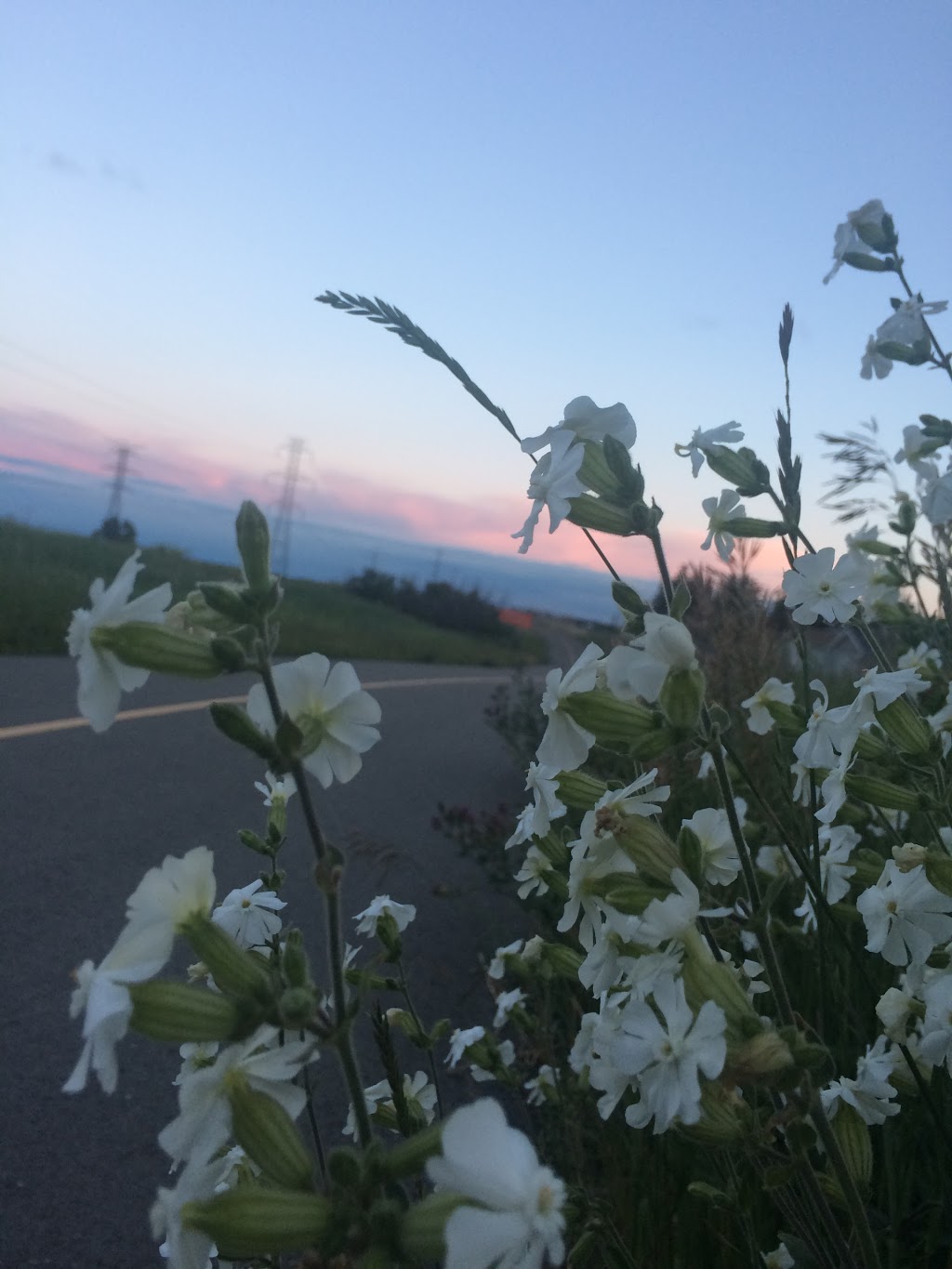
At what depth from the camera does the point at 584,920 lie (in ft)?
3.52

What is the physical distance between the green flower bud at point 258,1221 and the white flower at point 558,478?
2.21 ft

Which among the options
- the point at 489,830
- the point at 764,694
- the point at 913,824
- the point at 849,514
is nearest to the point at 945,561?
the point at 849,514

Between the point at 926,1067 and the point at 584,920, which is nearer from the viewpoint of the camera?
the point at 584,920

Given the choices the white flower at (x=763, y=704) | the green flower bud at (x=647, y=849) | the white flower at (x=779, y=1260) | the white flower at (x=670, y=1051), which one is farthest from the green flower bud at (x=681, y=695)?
the white flower at (x=779, y=1260)

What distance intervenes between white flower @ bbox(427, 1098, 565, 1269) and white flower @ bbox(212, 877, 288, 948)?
65 cm

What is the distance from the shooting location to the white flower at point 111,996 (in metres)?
0.68

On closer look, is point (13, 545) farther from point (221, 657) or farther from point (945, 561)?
point (221, 657)

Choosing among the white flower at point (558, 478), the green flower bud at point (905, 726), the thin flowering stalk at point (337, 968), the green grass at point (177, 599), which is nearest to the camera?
the thin flowering stalk at point (337, 968)

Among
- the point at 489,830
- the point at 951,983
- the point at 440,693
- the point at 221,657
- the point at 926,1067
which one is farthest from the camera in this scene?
the point at 440,693

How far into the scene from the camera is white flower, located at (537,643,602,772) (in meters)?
1.07

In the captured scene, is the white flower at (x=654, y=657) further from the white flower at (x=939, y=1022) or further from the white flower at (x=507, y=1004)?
the white flower at (x=507, y=1004)

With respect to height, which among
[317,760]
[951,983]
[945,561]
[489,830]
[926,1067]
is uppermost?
[945,561]

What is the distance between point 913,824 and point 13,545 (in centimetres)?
1446

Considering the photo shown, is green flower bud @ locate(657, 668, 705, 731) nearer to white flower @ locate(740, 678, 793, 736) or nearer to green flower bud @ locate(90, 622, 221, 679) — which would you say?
green flower bud @ locate(90, 622, 221, 679)
